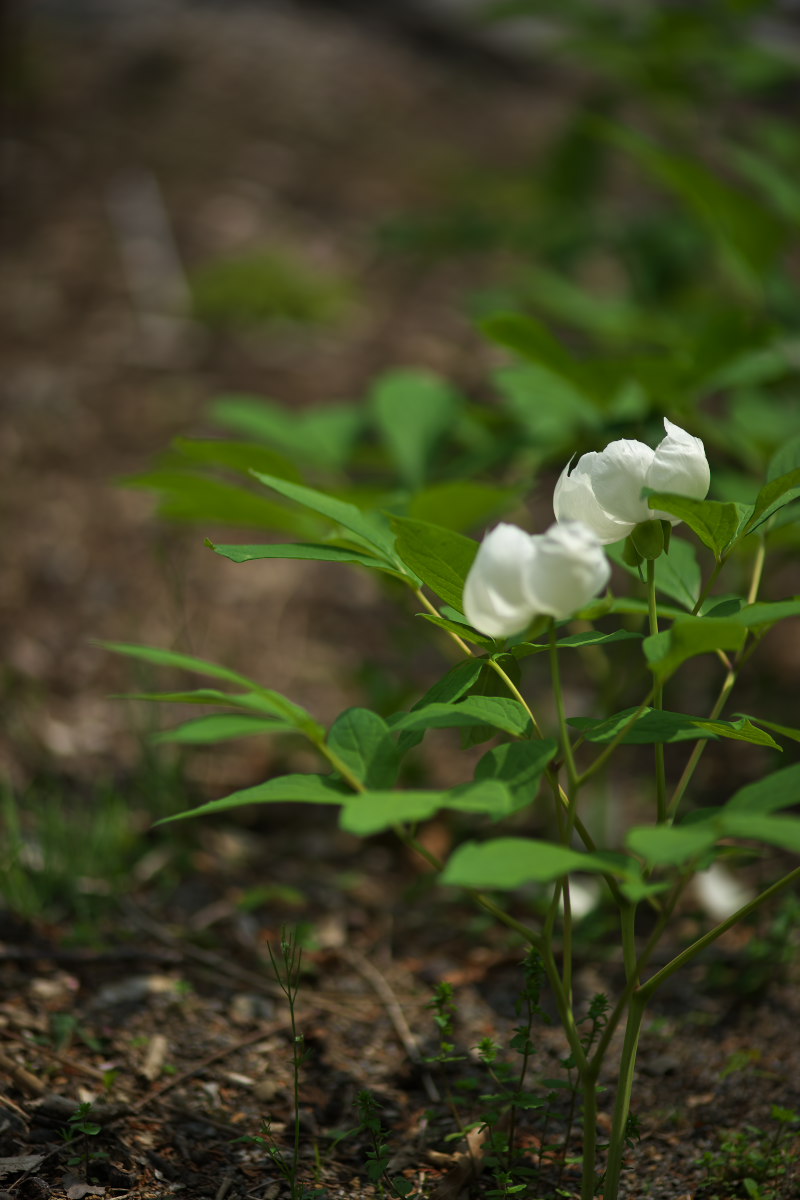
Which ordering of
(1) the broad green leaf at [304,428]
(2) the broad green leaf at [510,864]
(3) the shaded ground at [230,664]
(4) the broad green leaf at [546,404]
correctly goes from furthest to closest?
(1) the broad green leaf at [304,428], (4) the broad green leaf at [546,404], (3) the shaded ground at [230,664], (2) the broad green leaf at [510,864]

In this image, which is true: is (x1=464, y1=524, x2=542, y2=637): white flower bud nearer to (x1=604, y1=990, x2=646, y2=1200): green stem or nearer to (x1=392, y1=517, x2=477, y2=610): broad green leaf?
(x1=392, y1=517, x2=477, y2=610): broad green leaf

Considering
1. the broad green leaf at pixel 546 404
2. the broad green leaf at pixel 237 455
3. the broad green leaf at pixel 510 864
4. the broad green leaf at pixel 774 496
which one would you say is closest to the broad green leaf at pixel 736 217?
the broad green leaf at pixel 546 404

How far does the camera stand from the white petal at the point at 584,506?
813 mm

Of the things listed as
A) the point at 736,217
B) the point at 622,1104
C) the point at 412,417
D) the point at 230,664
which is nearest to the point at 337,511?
the point at 622,1104

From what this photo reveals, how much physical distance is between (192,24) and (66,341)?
4133mm

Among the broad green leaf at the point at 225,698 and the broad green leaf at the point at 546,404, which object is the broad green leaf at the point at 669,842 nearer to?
the broad green leaf at the point at 225,698

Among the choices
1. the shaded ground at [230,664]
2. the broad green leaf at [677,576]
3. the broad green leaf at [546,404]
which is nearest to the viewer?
the broad green leaf at [677,576]

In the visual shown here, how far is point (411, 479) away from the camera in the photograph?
1552 millimetres

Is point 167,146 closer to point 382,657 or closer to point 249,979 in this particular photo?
point 382,657

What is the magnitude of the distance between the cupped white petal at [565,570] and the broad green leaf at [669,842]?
0.17m

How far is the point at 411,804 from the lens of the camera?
0.64 m

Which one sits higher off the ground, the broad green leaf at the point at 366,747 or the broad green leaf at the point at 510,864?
the broad green leaf at the point at 510,864

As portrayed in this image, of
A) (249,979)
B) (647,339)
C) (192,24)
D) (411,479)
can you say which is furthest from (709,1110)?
(192,24)

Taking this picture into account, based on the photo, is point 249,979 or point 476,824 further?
point 476,824
